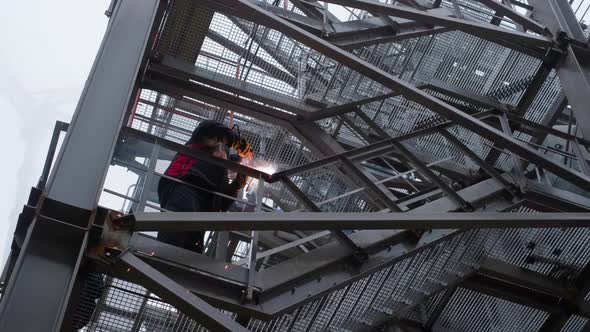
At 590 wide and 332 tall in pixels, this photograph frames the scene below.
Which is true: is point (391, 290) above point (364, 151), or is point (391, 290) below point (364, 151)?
below

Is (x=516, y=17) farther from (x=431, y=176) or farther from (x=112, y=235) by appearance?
(x=112, y=235)

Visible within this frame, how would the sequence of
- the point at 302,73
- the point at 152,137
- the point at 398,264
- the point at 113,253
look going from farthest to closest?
the point at 302,73 < the point at 398,264 < the point at 152,137 < the point at 113,253

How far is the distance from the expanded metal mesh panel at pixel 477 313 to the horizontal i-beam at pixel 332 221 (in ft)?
13.0

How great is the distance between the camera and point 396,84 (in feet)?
32.8

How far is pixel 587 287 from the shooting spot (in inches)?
532

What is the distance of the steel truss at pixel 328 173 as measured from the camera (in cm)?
715

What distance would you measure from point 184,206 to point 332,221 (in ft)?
8.43

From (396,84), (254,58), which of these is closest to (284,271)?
(396,84)

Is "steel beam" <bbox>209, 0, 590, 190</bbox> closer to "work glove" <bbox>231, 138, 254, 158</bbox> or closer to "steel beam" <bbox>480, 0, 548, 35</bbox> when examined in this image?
"work glove" <bbox>231, 138, 254, 158</bbox>

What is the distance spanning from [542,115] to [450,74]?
189cm

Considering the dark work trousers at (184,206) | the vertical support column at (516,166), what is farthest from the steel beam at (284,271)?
the vertical support column at (516,166)

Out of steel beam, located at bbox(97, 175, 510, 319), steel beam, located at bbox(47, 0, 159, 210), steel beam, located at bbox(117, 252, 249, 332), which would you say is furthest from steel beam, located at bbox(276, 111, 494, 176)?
steel beam, located at bbox(117, 252, 249, 332)

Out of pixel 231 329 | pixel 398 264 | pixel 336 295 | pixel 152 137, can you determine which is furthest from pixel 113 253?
pixel 398 264

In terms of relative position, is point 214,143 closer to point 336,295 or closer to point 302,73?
point 302,73
